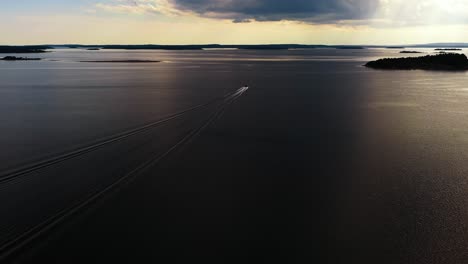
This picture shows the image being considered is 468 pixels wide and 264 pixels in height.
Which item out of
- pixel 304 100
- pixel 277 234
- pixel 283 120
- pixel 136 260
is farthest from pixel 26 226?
pixel 304 100

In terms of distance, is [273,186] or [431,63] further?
[431,63]

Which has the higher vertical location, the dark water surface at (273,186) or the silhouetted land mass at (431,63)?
the silhouetted land mass at (431,63)

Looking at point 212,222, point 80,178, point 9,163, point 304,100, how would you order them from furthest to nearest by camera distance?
point 304,100 → point 9,163 → point 80,178 → point 212,222

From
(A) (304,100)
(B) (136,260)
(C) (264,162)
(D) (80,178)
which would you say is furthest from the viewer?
(A) (304,100)

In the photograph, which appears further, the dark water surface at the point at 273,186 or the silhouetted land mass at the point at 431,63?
the silhouetted land mass at the point at 431,63

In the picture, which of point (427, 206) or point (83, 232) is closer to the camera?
point (83, 232)

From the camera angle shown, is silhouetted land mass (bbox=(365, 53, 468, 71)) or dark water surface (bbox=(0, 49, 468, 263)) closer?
dark water surface (bbox=(0, 49, 468, 263))

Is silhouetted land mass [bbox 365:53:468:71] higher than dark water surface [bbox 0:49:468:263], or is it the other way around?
silhouetted land mass [bbox 365:53:468:71]

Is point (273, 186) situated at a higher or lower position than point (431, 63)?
lower

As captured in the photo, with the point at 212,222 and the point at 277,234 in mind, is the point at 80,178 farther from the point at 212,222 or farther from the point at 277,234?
the point at 277,234

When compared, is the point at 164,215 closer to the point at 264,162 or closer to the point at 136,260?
the point at 136,260
